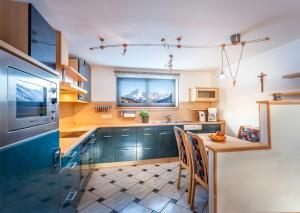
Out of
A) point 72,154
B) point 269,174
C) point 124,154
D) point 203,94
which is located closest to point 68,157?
point 72,154

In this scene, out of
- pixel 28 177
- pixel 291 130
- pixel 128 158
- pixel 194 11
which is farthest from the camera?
pixel 128 158

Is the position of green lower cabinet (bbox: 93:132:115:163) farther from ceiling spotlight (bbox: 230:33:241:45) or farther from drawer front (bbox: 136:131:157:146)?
ceiling spotlight (bbox: 230:33:241:45)

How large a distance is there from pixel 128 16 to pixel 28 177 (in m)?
1.65

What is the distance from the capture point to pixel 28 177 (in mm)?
798

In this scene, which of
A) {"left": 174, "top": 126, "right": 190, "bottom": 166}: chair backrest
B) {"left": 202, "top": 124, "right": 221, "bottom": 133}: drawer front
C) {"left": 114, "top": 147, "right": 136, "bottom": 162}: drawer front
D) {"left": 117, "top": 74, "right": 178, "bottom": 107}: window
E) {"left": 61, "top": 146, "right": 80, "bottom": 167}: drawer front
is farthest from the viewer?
{"left": 117, "top": 74, "right": 178, "bottom": 107}: window

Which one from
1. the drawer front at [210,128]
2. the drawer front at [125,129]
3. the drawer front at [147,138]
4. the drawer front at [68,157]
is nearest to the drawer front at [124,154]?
the drawer front at [147,138]

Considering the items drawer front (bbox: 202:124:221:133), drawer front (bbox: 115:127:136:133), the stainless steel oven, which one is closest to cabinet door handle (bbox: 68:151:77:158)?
the stainless steel oven

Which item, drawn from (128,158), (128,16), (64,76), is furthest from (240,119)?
Answer: (64,76)

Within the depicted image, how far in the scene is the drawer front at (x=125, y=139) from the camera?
3.25m

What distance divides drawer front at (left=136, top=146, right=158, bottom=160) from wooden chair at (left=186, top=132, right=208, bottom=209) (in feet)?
4.97

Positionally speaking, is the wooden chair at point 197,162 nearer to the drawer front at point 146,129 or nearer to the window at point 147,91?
the drawer front at point 146,129

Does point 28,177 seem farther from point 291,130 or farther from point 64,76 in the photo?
point 291,130

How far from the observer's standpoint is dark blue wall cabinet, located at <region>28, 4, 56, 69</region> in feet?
3.50

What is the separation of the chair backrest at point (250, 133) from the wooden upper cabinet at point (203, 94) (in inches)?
45.7
